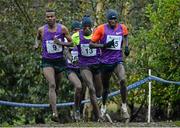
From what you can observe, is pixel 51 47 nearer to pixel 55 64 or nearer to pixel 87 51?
pixel 55 64

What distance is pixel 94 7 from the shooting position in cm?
2062

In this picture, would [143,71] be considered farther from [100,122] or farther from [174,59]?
[100,122]

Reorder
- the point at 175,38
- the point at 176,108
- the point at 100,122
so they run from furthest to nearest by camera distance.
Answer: the point at 176,108 → the point at 175,38 → the point at 100,122

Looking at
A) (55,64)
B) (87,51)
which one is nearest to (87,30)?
(87,51)

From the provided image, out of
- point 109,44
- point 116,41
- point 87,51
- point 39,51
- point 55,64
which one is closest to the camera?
point 109,44

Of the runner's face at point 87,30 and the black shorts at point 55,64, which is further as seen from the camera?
the runner's face at point 87,30

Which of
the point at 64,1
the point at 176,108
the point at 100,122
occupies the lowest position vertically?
the point at 176,108

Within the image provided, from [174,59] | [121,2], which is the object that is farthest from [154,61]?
[121,2]

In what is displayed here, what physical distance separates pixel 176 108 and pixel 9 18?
6.30 meters

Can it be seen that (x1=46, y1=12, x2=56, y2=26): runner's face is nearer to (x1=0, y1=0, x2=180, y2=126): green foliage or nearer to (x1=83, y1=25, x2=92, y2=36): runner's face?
(x1=83, y1=25, x2=92, y2=36): runner's face

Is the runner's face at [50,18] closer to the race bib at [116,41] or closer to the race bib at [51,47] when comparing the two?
the race bib at [51,47]

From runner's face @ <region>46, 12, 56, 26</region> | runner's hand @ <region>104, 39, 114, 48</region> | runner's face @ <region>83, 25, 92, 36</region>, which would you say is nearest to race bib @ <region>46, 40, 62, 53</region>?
runner's face @ <region>46, 12, 56, 26</region>

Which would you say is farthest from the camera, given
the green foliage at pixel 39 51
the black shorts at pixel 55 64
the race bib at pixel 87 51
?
the green foliage at pixel 39 51

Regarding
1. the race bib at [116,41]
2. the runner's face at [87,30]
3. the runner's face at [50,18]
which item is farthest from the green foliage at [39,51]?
the runner's face at [50,18]
